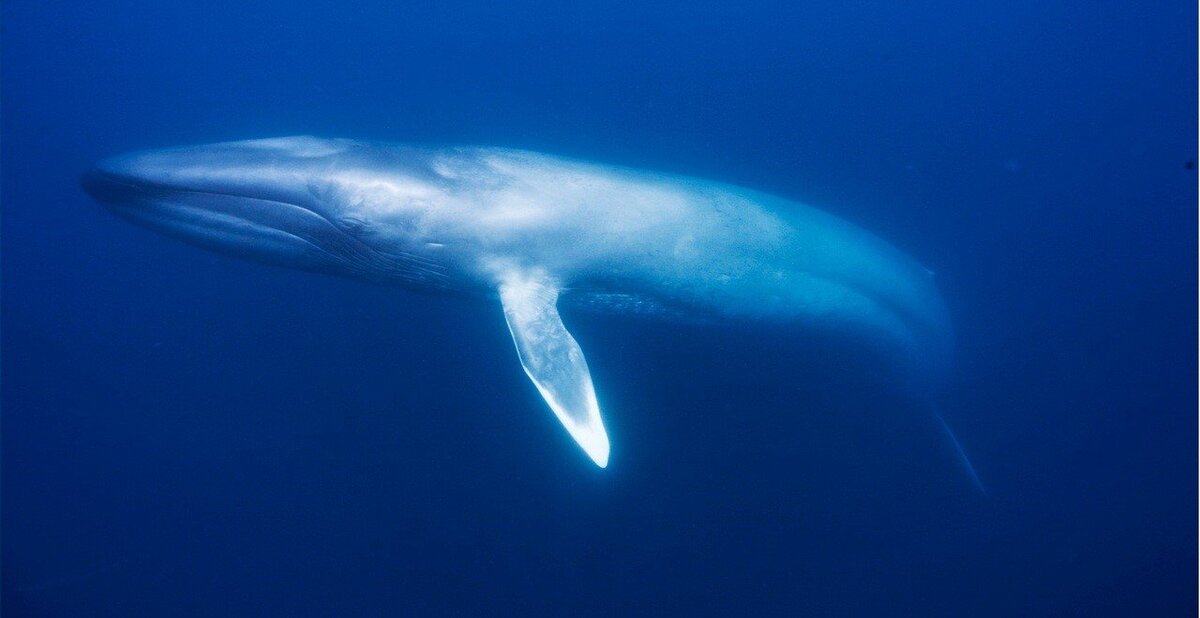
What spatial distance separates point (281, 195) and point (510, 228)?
1.70 m

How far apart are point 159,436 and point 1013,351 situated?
1729 centimetres

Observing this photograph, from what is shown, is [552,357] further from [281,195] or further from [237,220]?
[237,220]

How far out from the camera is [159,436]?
13.0 metres

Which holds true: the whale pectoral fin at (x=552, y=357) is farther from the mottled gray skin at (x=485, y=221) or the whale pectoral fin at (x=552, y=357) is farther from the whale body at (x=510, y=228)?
the mottled gray skin at (x=485, y=221)

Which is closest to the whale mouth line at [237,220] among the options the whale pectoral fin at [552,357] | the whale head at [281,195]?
the whale head at [281,195]

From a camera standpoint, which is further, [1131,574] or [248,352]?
[248,352]

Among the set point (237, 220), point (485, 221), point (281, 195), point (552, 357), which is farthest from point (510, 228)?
point (237, 220)

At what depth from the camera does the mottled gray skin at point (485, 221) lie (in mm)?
4637

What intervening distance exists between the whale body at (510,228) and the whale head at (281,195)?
11 mm

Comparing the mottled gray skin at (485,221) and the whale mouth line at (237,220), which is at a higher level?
the mottled gray skin at (485,221)

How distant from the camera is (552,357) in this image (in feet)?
16.1

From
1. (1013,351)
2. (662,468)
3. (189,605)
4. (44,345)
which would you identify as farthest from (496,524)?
(44,345)

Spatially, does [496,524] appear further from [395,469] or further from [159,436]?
[159,436]

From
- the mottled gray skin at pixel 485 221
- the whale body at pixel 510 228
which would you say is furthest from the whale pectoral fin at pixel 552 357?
the mottled gray skin at pixel 485 221
